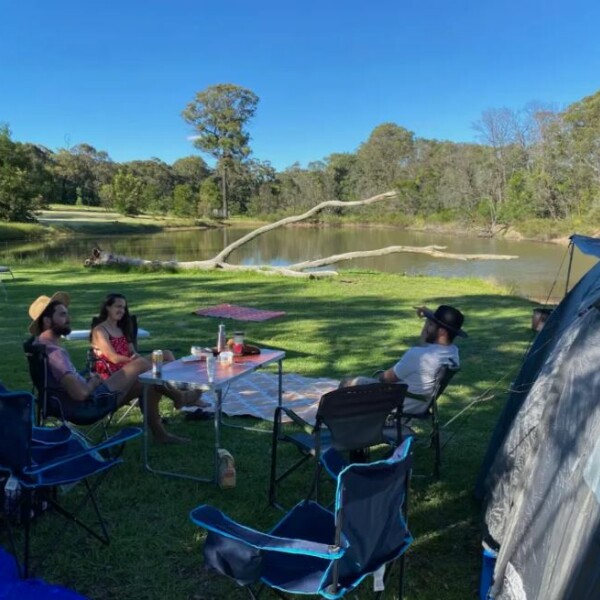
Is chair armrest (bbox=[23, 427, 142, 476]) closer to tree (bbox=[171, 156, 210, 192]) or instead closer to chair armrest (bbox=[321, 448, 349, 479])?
chair armrest (bbox=[321, 448, 349, 479])

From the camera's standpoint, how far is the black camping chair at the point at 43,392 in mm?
3352

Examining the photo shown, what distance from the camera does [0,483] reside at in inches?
108

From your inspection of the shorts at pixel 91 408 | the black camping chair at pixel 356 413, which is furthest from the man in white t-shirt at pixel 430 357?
the shorts at pixel 91 408

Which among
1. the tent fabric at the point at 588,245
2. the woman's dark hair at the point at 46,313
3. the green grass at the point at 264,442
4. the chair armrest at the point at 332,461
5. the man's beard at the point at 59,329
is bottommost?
the green grass at the point at 264,442

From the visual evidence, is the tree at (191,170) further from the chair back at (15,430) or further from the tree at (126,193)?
the chair back at (15,430)

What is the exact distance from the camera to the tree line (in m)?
36.9

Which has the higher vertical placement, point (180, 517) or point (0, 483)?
point (0, 483)

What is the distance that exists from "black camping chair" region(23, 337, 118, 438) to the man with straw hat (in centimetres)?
1

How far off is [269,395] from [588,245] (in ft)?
9.74

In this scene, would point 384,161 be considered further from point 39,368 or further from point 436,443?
point 39,368

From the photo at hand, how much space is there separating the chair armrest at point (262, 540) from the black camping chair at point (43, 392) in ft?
5.93

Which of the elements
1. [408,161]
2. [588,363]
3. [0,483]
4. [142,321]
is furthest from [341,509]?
[408,161]

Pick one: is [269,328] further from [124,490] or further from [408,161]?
[408,161]

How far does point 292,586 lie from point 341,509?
31 centimetres
